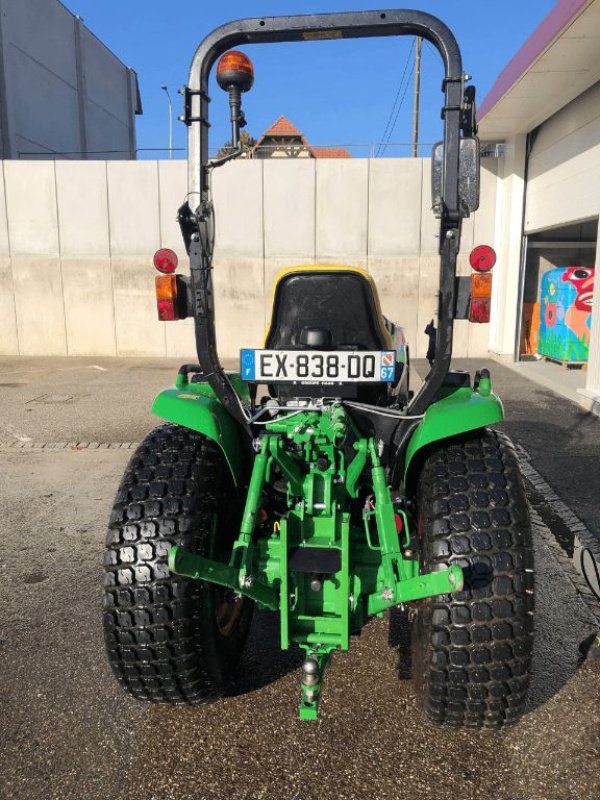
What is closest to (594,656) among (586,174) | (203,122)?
(203,122)

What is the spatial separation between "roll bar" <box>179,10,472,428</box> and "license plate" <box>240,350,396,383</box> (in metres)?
0.15

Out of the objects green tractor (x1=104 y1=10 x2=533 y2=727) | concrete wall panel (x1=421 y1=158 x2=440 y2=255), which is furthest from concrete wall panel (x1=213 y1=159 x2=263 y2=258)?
green tractor (x1=104 y1=10 x2=533 y2=727)

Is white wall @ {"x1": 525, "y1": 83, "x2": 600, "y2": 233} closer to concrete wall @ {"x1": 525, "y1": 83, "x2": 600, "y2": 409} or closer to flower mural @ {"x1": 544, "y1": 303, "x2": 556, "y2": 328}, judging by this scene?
concrete wall @ {"x1": 525, "y1": 83, "x2": 600, "y2": 409}

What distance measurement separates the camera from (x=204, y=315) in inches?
103

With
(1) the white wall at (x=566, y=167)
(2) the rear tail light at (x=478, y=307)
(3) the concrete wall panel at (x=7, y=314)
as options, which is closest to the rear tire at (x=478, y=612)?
(2) the rear tail light at (x=478, y=307)

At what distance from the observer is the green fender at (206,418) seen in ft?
8.76

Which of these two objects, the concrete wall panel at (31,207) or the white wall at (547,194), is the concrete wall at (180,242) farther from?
the white wall at (547,194)

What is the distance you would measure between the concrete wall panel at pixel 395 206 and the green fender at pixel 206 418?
998cm

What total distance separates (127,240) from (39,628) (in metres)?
10.6

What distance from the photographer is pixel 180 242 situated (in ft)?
41.5

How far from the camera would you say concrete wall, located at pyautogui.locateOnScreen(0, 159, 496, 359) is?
1213 centimetres

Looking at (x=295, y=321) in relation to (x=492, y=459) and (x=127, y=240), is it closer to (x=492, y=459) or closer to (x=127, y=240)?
(x=492, y=459)

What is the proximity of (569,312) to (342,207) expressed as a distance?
15.3 ft

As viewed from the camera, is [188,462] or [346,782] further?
[188,462]
